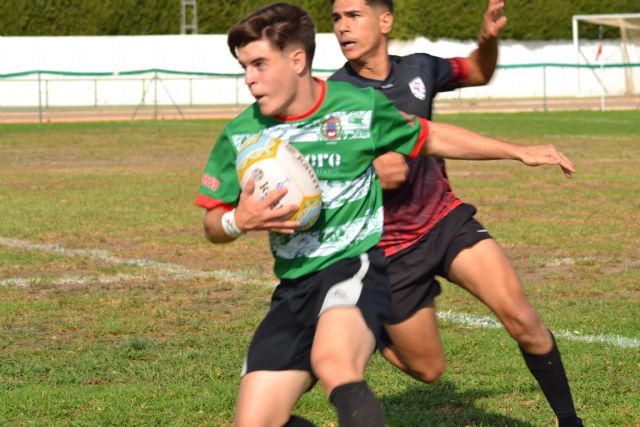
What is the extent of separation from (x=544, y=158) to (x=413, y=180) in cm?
82

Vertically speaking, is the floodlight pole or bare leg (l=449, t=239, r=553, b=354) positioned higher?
bare leg (l=449, t=239, r=553, b=354)

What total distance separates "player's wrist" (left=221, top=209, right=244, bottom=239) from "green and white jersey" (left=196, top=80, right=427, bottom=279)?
0.48 ft

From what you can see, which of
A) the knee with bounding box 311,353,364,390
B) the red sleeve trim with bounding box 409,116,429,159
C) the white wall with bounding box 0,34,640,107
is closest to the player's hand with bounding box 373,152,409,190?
the red sleeve trim with bounding box 409,116,429,159

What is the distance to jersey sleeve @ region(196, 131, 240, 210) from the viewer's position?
521 centimetres

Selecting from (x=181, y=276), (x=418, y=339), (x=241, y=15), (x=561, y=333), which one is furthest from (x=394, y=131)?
(x=241, y=15)

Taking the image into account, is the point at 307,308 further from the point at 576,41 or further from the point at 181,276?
the point at 576,41

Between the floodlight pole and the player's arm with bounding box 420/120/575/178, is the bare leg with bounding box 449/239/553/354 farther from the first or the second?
the floodlight pole

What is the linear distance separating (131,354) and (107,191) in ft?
33.8

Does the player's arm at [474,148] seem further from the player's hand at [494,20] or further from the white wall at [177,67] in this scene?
→ the white wall at [177,67]

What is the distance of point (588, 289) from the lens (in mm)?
10133

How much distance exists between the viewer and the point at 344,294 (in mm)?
5035

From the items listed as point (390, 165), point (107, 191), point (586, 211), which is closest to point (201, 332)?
point (390, 165)

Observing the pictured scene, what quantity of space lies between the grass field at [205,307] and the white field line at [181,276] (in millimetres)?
21

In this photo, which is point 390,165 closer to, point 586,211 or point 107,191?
point 586,211
